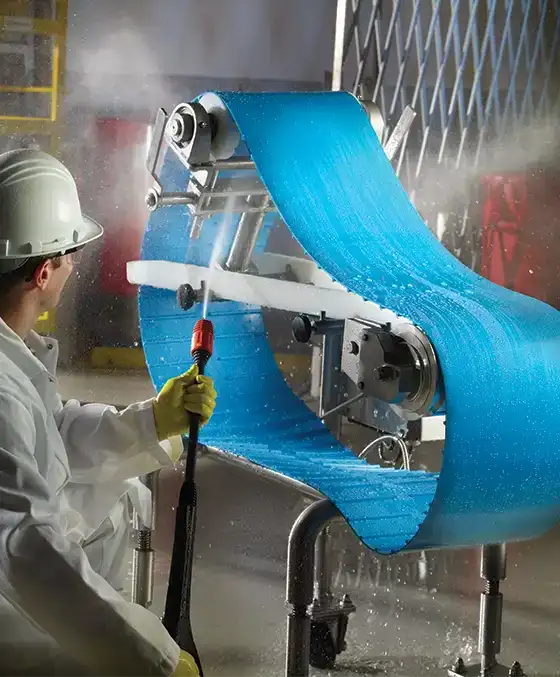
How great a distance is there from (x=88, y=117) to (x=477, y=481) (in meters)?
4.12

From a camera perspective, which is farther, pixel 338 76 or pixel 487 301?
pixel 338 76

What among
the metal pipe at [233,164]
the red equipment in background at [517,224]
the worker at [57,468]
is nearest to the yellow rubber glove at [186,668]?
the worker at [57,468]

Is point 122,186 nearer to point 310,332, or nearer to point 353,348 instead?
point 310,332

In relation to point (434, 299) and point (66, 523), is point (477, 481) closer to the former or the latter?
point (434, 299)

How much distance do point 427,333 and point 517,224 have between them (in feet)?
8.49

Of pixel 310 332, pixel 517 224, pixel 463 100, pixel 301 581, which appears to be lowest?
pixel 301 581

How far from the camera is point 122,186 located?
17.8ft

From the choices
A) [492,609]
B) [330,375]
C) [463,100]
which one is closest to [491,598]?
[492,609]

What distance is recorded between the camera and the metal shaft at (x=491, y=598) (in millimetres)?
2145

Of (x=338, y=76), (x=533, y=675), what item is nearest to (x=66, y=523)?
(x=533, y=675)

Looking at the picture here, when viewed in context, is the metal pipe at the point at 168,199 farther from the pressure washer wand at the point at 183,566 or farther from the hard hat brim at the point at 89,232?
the pressure washer wand at the point at 183,566

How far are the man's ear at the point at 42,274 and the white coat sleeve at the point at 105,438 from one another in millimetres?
294

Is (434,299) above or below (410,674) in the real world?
above

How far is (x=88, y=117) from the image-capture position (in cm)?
552
